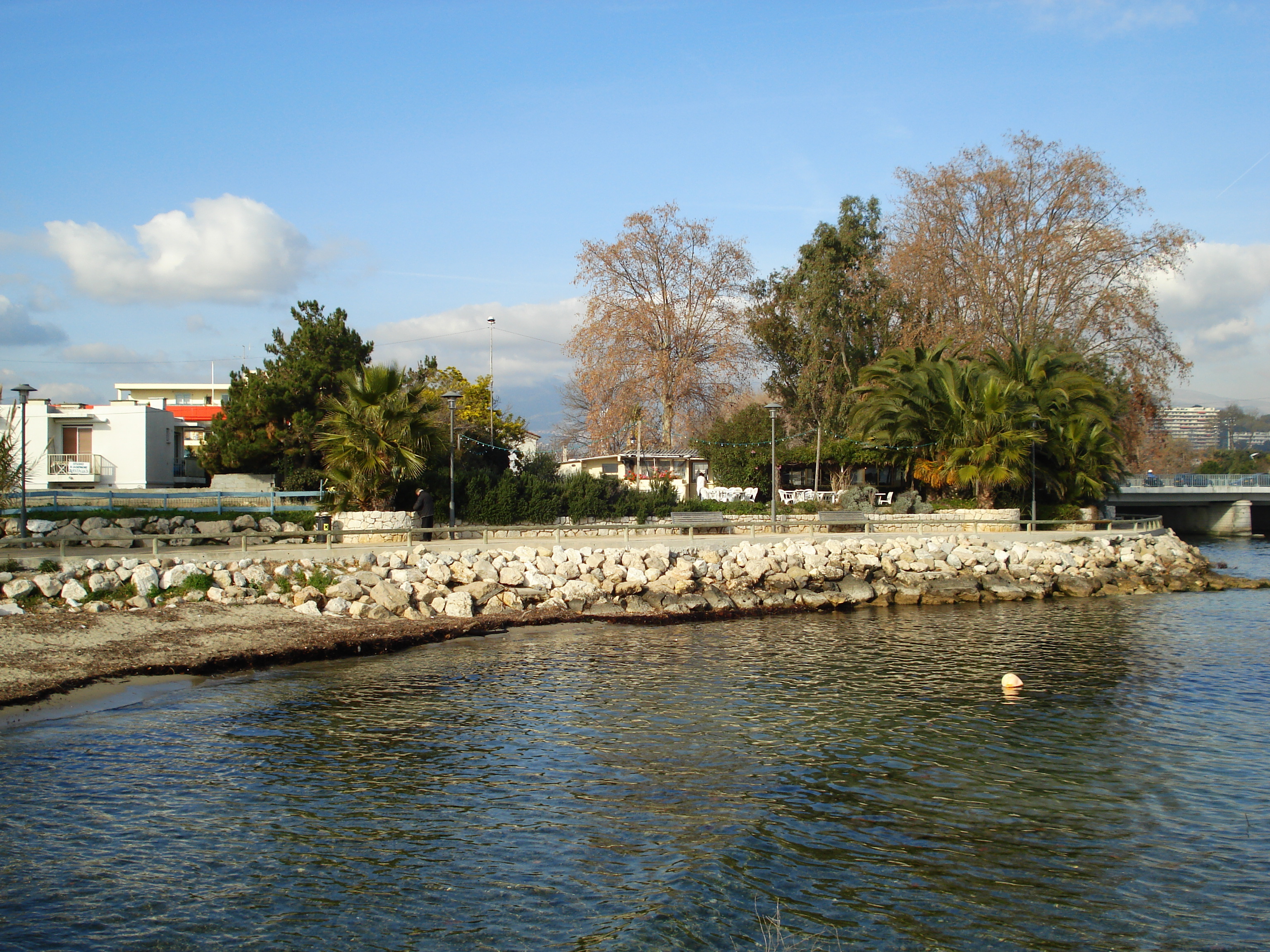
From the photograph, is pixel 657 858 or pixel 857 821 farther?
pixel 857 821

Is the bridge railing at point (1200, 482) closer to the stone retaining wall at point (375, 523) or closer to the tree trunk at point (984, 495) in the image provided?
the tree trunk at point (984, 495)

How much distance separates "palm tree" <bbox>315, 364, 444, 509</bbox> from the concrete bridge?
41794mm

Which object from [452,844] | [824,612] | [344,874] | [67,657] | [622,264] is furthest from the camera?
[622,264]

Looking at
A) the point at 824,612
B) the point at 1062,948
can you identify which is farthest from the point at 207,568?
the point at 1062,948

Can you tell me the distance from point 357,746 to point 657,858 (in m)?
4.64

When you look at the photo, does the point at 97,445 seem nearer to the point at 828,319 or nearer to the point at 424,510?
the point at 424,510

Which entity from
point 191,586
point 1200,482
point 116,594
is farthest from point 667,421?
point 1200,482

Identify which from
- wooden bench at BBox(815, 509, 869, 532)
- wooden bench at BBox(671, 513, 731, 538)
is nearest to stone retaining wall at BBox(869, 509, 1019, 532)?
wooden bench at BBox(815, 509, 869, 532)

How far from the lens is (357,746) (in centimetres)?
1075

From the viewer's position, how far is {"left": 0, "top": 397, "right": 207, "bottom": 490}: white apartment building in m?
37.7

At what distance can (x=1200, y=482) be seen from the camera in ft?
197

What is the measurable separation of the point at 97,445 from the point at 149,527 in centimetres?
1755

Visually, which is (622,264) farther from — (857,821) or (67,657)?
(857,821)

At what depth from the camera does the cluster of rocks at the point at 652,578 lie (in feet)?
57.8
